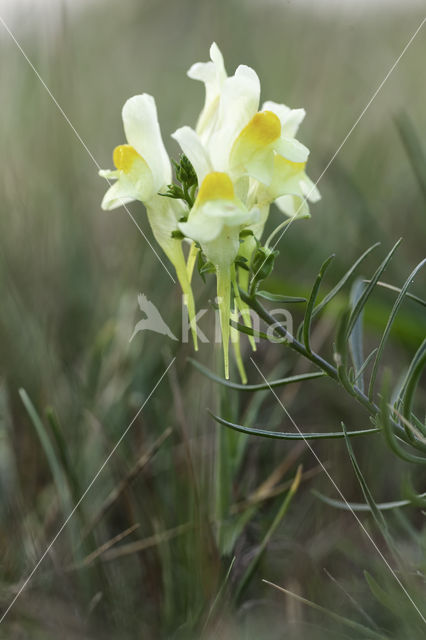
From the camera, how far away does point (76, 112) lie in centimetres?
129

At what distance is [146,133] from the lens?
0.51m

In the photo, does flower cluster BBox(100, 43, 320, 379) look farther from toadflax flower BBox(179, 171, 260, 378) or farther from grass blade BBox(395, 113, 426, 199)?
grass blade BBox(395, 113, 426, 199)

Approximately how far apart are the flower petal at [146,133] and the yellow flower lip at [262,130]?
0.28ft

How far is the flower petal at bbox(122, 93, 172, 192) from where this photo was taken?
1.64 ft

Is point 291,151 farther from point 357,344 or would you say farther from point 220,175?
point 357,344

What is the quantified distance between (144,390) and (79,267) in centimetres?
35

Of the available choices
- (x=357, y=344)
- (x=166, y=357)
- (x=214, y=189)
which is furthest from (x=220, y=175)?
(x=166, y=357)

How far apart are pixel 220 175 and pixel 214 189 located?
0.02 meters

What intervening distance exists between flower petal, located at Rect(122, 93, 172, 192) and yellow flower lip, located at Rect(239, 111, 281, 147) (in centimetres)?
8

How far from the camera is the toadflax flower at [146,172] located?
50cm

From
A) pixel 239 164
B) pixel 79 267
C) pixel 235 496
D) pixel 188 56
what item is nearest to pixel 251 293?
pixel 239 164

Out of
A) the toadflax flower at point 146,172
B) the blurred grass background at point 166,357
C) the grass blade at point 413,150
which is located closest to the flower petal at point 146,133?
the toadflax flower at point 146,172

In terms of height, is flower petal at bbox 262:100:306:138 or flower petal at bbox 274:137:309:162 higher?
flower petal at bbox 262:100:306:138

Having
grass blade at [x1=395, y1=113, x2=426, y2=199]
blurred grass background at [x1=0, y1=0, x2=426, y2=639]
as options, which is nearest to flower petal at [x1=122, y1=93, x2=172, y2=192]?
blurred grass background at [x1=0, y1=0, x2=426, y2=639]
